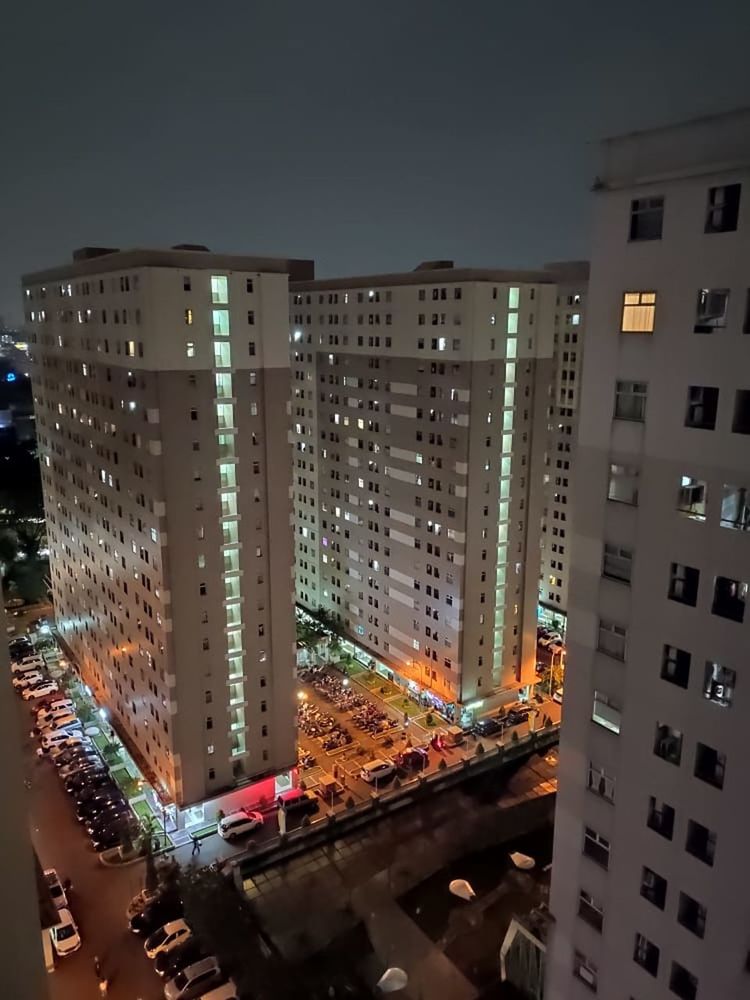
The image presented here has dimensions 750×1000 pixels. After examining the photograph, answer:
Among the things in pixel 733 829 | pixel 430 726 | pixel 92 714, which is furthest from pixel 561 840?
pixel 92 714

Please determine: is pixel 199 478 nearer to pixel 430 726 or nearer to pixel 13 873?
pixel 430 726

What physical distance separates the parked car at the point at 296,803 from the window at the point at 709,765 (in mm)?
21932

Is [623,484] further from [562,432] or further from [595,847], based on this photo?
[562,432]

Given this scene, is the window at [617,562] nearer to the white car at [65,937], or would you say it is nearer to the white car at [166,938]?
the white car at [166,938]

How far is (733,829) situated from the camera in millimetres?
11039

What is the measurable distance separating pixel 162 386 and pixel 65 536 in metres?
17.4

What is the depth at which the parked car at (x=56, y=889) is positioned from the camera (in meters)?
Answer: 25.1

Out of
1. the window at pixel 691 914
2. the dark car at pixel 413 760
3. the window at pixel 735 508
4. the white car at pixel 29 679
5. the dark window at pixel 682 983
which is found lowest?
the dark car at pixel 413 760

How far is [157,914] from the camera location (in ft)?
82.3

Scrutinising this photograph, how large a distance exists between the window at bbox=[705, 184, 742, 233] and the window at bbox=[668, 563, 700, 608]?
4.90 metres

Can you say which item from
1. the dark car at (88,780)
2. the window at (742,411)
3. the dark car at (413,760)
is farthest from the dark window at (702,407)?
the dark car at (88,780)

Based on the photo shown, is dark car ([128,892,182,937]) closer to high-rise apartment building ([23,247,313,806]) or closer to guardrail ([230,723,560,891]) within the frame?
guardrail ([230,723,560,891])

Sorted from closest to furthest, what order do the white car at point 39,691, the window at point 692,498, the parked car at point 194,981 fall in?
the window at point 692,498
the parked car at point 194,981
the white car at point 39,691

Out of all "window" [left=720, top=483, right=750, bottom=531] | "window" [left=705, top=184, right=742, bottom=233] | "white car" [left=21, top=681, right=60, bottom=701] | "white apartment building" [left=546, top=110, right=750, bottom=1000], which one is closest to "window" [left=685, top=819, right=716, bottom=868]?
"white apartment building" [left=546, top=110, right=750, bottom=1000]
